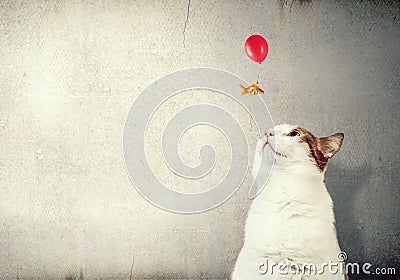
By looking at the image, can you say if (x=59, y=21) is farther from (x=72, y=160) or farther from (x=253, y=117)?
(x=253, y=117)

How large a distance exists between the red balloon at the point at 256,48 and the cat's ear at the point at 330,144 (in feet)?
1.59

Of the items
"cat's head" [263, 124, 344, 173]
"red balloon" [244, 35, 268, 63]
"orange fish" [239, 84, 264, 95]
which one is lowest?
"cat's head" [263, 124, 344, 173]

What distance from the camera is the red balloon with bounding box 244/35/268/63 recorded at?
218 cm

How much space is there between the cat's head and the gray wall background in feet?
0.27

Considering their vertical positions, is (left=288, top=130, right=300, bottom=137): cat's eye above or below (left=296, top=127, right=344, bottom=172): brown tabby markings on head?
above

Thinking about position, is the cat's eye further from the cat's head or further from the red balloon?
the red balloon

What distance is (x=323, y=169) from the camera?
210 cm

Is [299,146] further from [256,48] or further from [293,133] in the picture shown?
[256,48]

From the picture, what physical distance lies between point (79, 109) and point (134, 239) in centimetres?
68

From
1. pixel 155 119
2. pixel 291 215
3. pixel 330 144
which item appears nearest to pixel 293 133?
pixel 330 144

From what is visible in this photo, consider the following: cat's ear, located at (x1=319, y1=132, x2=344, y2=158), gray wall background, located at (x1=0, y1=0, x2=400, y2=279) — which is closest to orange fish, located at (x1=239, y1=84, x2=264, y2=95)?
gray wall background, located at (x1=0, y1=0, x2=400, y2=279)

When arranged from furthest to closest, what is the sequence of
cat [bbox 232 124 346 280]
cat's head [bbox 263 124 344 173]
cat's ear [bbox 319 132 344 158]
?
cat's ear [bbox 319 132 344 158] < cat's head [bbox 263 124 344 173] < cat [bbox 232 124 346 280]

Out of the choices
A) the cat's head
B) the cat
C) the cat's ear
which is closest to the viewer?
the cat

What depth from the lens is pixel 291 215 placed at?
75.9 inches
